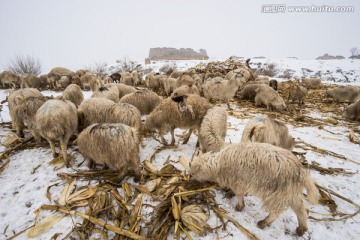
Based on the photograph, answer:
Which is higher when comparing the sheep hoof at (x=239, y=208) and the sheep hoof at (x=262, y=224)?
the sheep hoof at (x=239, y=208)

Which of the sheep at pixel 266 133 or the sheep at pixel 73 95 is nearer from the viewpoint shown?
the sheep at pixel 266 133

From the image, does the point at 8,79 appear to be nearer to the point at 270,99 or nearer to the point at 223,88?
the point at 223,88

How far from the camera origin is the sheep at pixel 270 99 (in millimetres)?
7684

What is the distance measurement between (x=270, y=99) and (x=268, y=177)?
6.23 meters

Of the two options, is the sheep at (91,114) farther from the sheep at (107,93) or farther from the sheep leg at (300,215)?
the sheep leg at (300,215)

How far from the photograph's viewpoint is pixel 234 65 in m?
14.6

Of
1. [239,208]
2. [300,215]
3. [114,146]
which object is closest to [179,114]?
[114,146]

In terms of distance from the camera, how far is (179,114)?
4.38m

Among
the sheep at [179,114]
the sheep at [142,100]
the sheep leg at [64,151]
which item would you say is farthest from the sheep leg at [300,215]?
the sheep at [142,100]

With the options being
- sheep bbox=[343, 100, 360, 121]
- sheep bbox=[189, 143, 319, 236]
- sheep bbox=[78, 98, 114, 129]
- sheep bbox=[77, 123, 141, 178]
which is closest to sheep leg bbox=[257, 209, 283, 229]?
sheep bbox=[189, 143, 319, 236]

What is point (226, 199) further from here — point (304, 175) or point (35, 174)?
point (35, 174)

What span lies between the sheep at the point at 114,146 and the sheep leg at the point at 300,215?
250 centimetres

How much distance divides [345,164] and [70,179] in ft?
19.0

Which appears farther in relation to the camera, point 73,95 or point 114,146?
point 73,95
